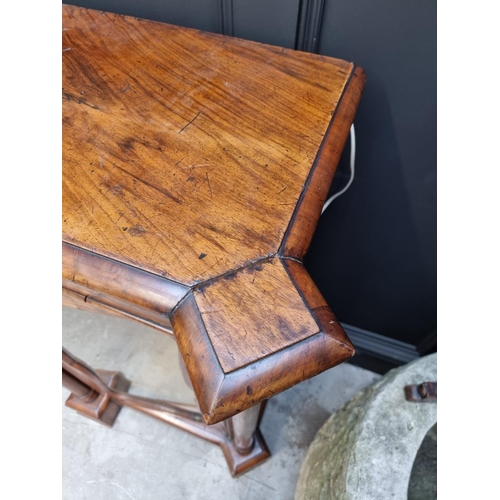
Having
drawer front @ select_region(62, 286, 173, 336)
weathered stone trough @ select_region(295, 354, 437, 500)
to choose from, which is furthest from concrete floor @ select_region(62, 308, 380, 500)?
drawer front @ select_region(62, 286, 173, 336)

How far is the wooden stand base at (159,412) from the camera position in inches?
31.7

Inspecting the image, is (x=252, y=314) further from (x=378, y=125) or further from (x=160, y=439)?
(x=160, y=439)

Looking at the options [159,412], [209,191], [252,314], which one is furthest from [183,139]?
[159,412]

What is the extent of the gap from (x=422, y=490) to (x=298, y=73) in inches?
24.7

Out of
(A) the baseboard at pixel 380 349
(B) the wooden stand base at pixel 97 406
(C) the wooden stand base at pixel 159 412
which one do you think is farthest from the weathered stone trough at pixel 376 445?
(B) the wooden stand base at pixel 97 406

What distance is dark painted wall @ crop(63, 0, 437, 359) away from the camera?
1.65ft

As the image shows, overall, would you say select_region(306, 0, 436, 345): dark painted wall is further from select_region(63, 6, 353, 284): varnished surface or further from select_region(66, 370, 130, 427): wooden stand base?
select_region(66, 370, 130, 427): wooden stand base

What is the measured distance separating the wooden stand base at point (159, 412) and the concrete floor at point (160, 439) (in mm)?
35

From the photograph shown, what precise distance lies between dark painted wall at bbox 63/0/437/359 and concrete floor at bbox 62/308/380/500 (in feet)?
0.99

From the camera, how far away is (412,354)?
925 millimetres

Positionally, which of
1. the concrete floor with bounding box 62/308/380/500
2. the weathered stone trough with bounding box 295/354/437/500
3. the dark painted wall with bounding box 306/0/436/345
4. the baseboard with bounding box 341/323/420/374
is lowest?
the concrete floor with bounding box 62/308/380/500

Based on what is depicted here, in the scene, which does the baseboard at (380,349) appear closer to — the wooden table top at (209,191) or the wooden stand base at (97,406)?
the wooden stand base at (97,406)
